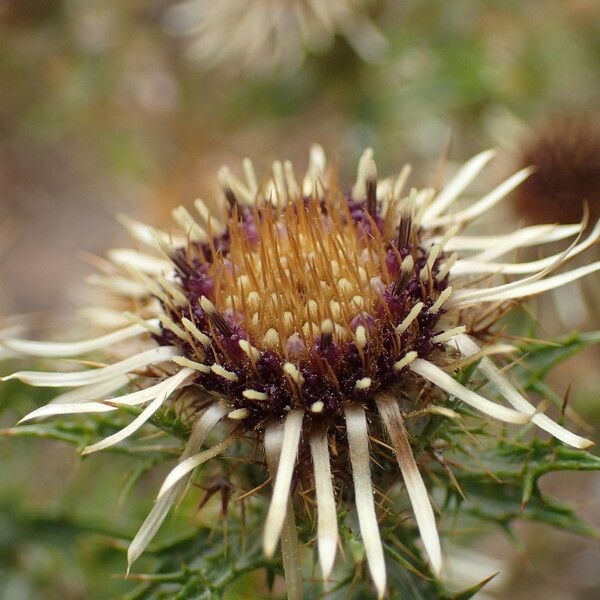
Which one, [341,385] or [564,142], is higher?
[564,142]

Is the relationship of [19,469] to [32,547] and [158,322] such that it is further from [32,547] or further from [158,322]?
[158,322]

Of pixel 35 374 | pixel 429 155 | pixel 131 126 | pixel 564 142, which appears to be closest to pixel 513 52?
pixel 429 155

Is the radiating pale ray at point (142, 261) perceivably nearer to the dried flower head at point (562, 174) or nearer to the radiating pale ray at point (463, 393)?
the radiating pale ray at point (463, 393)

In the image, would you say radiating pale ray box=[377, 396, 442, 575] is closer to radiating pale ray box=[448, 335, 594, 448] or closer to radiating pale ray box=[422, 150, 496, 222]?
radiating pale ray box=[448, 335, 594, 448]

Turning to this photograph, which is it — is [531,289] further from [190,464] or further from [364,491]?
[190,464]

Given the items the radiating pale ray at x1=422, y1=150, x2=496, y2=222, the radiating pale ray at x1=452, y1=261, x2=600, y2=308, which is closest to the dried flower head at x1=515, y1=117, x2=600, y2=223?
the radiating pale ray at x1=422, y1=150, x2=496, y2=222

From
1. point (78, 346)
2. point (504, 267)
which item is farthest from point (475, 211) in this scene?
point (78, 346)

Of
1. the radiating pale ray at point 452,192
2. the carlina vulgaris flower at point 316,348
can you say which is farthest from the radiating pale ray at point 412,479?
the radiating pale ray at point 452,192
